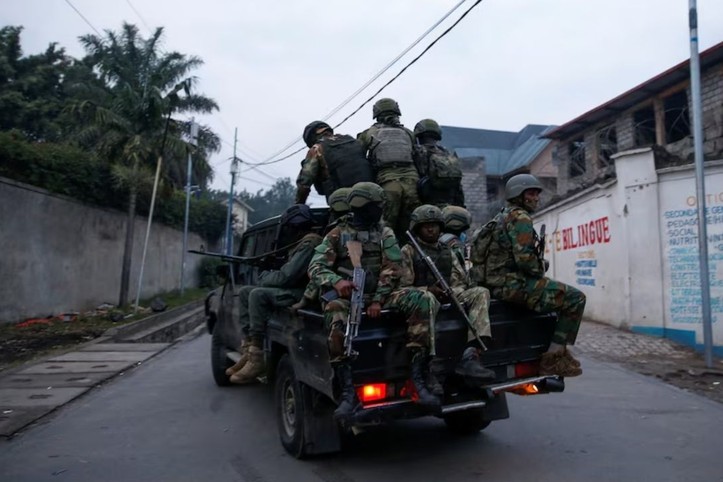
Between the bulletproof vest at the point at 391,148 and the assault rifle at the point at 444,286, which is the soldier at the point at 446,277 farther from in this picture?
the bulletproof vest at the point at 391,148

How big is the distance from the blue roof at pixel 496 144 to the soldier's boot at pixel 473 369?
2229 cm

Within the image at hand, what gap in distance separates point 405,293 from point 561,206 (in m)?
10.7

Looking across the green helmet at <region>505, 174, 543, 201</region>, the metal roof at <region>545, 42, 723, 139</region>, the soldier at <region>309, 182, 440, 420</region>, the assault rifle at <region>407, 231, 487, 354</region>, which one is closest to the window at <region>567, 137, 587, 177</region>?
the metal roof at <region>545, 42, 723, 139</region>

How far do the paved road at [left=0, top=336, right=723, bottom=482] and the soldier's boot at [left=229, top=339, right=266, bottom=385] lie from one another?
0.54 metres

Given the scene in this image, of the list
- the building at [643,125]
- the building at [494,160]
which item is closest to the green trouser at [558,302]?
the building at [643,125]

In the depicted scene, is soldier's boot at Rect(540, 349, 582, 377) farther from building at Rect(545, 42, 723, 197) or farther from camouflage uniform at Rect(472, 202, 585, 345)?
building at Rect(545, 42, 723, 197)

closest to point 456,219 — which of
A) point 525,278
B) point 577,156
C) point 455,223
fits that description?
point 455,223

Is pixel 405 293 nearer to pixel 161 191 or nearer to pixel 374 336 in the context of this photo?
pixel 374 336

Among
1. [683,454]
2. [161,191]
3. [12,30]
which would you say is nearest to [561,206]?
[683,454]

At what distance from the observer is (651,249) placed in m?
9.73

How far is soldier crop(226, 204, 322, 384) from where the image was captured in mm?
4641

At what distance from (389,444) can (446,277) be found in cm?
147

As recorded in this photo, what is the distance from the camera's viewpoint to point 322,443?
4043 mm

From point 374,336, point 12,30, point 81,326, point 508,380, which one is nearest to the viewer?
point 374,336
